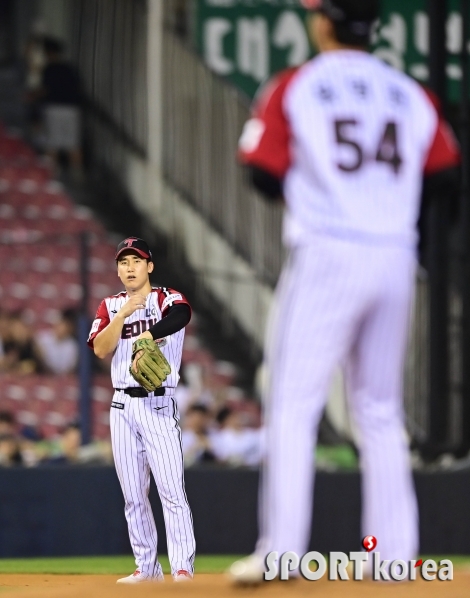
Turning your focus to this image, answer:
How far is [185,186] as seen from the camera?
51.8ft

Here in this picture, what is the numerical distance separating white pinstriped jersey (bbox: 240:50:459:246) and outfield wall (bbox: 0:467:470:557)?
7035 mm

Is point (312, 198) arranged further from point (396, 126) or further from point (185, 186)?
point (185, 186)

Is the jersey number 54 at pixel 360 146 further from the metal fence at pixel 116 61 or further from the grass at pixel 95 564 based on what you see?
the metal fence at pixel 116 61

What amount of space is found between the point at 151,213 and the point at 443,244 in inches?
203

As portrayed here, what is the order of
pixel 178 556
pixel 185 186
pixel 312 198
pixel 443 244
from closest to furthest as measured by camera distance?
pixel 312 198 < pixel 178 556 < pixel 443 244 < pixel 185 186

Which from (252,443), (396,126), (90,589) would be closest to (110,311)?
(90,589)

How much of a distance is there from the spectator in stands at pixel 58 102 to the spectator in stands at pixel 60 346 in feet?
17.6

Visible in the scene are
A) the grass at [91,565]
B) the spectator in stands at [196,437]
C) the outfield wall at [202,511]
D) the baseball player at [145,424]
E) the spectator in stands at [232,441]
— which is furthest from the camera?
the spectator in stands at [232,441]

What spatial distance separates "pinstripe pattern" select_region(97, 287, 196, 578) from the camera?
6441 millimetres

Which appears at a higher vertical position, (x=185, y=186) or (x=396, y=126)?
(x=396, y=126)

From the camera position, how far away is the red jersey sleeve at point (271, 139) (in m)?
4.28

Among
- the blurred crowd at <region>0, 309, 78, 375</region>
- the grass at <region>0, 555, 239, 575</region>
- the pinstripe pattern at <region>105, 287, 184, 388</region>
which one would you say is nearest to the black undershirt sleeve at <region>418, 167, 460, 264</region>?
the pinstripe pattern at <region>105, 287, 184, 388</region>

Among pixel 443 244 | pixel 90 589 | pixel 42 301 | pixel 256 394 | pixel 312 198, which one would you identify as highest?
pixel 312 198

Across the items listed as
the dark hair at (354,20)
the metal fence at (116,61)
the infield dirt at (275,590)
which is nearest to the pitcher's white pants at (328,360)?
the infield dirt at (275,590)
